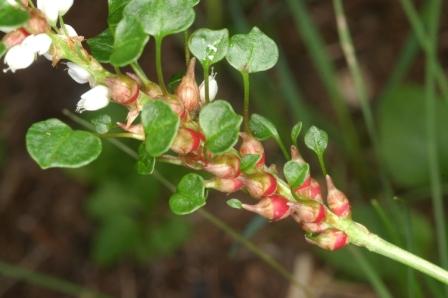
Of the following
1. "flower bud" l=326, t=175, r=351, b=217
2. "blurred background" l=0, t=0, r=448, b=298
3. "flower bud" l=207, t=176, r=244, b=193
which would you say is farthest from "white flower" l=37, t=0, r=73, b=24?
"blurred background" l=0, t=0, r=448, b=298

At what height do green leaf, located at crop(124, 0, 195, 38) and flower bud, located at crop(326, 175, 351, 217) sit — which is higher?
green leaf, located at crop(124, 0, 195, 38)

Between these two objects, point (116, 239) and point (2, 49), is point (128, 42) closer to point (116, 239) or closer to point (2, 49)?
point (2, 49)

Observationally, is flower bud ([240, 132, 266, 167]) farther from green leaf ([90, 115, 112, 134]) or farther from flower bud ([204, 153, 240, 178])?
green leaf ([90, 115, 112, 134])

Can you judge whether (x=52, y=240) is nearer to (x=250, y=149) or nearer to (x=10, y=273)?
(x=10, y=273)

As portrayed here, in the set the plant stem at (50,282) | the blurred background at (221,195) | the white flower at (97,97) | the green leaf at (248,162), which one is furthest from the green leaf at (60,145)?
the plant stem at (50,282)

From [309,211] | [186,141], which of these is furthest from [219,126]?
[309,211]

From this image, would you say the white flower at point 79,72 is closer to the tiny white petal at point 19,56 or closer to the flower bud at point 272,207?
the tiny white petal at point 19,56
